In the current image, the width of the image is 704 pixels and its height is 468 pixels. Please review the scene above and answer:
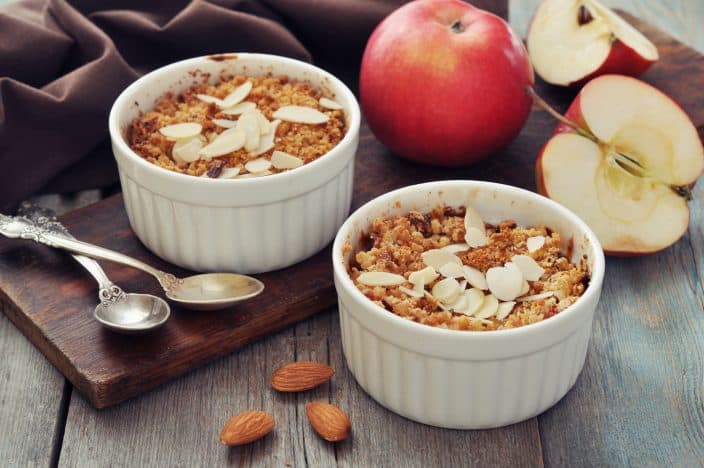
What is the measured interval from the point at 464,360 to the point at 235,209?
0.47 meters

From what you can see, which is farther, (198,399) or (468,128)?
(468,128)

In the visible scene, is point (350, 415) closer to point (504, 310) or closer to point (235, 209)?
point (504, 310)

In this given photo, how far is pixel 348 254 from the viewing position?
1.50 m

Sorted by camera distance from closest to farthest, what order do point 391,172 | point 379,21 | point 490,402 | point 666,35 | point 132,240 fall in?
point 490,402, point 132,240, point 391,172, point 379,21, point 666,35

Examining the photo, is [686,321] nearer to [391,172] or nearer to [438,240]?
[438,240]

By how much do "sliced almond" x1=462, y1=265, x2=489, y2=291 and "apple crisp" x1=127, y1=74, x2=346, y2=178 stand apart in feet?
1.13

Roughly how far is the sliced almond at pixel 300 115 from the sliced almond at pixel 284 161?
0.11m

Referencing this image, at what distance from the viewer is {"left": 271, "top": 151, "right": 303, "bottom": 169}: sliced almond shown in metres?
1.63

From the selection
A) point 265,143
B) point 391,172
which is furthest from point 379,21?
point 265,143

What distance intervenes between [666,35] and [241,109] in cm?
110

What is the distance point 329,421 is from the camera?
139 cm

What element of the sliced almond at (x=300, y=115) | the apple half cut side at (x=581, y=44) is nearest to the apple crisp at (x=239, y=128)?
the sliced almond at (x=300, y=115)

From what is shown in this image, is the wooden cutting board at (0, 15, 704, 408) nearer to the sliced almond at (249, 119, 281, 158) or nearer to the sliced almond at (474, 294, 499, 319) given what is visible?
the sliced almond at (249, 119, 281, 158)

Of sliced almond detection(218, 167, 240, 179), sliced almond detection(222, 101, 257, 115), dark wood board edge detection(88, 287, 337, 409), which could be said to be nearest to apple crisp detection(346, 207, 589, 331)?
dark wood board edge detection(88, 287, 337, 409)
